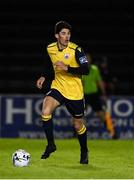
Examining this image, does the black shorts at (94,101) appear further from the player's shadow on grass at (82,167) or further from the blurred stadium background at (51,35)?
the player's shadow on grass at (82,167)

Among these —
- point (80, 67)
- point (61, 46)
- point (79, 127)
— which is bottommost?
point (79, 127)

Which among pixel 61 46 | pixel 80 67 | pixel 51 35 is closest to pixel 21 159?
pixel 80 67

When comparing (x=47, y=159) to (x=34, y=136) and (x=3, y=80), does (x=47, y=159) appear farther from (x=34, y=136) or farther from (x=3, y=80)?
(x=3, y=80)

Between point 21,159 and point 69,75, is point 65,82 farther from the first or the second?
point 21,159

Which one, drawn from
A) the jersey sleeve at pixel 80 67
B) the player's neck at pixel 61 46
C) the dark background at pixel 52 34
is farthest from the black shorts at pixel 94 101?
the jersey sleeve at pixel 80 67

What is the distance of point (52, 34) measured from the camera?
64.8 feet

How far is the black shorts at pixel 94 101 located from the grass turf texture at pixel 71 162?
6.57 ft

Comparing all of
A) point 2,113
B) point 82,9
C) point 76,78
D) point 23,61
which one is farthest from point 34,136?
point 76,78

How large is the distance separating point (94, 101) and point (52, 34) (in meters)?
4.73

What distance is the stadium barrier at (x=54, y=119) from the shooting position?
16.3 m

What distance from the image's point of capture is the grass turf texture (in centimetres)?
830

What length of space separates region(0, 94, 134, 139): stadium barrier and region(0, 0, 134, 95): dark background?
2.40 m

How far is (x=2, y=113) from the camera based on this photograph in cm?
1625

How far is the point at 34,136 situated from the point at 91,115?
1.38 metres
